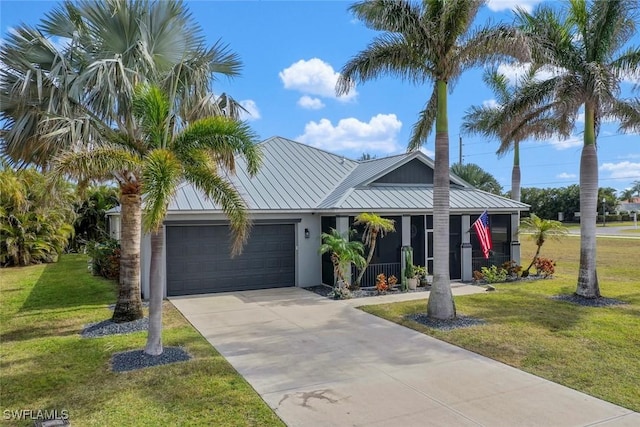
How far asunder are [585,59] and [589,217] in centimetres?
424

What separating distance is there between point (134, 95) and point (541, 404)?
7.61 meters

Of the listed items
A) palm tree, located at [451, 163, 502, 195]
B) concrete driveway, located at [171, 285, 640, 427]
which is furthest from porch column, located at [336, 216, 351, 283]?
palm tree, located at [451, 163, 502, 195]

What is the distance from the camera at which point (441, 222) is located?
10.2m

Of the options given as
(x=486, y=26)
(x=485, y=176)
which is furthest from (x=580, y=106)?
(x=485, y=176)

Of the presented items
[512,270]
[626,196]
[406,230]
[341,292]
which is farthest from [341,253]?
[626,196]

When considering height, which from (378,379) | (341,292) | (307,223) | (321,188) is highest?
(321,188)

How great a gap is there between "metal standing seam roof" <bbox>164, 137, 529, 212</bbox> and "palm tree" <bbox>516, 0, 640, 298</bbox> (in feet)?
13.5

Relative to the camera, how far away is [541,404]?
5699 mm

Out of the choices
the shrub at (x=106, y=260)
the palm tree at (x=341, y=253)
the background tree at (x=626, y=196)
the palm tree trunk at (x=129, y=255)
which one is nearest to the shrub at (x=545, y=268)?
the palm tree at (x=341, y=253)

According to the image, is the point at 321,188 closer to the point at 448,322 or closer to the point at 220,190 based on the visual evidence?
the point at 448,322

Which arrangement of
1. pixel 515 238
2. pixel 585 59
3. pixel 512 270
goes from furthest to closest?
1. pixel 515 238
2. pixel 512 270
3. pixel 585 59

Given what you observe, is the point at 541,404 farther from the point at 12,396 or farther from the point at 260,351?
the point at 12,396

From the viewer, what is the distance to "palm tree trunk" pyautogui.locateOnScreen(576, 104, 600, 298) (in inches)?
484

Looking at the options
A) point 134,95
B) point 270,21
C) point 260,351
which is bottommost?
point 260,351
